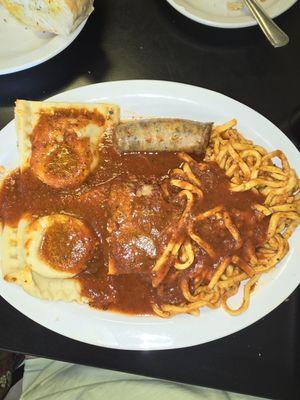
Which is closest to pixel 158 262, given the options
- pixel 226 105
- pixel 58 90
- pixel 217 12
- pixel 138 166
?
pixel 138 166

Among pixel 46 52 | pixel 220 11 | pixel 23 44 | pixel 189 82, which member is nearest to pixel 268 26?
pixel 220 11

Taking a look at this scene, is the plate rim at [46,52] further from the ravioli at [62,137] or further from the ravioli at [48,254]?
the ravioli at [48,254]

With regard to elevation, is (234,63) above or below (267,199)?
above

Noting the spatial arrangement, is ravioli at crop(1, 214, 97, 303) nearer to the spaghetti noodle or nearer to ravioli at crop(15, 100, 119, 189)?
ravioli at crop(15, 100, 119, 189)

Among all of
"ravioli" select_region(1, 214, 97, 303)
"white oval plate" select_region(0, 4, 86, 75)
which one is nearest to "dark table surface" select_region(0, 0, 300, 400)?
"white oval plate" select_region(0, 4, 86, 75)

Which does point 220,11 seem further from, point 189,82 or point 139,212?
point 139,212

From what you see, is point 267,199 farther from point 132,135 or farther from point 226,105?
point 132,135
